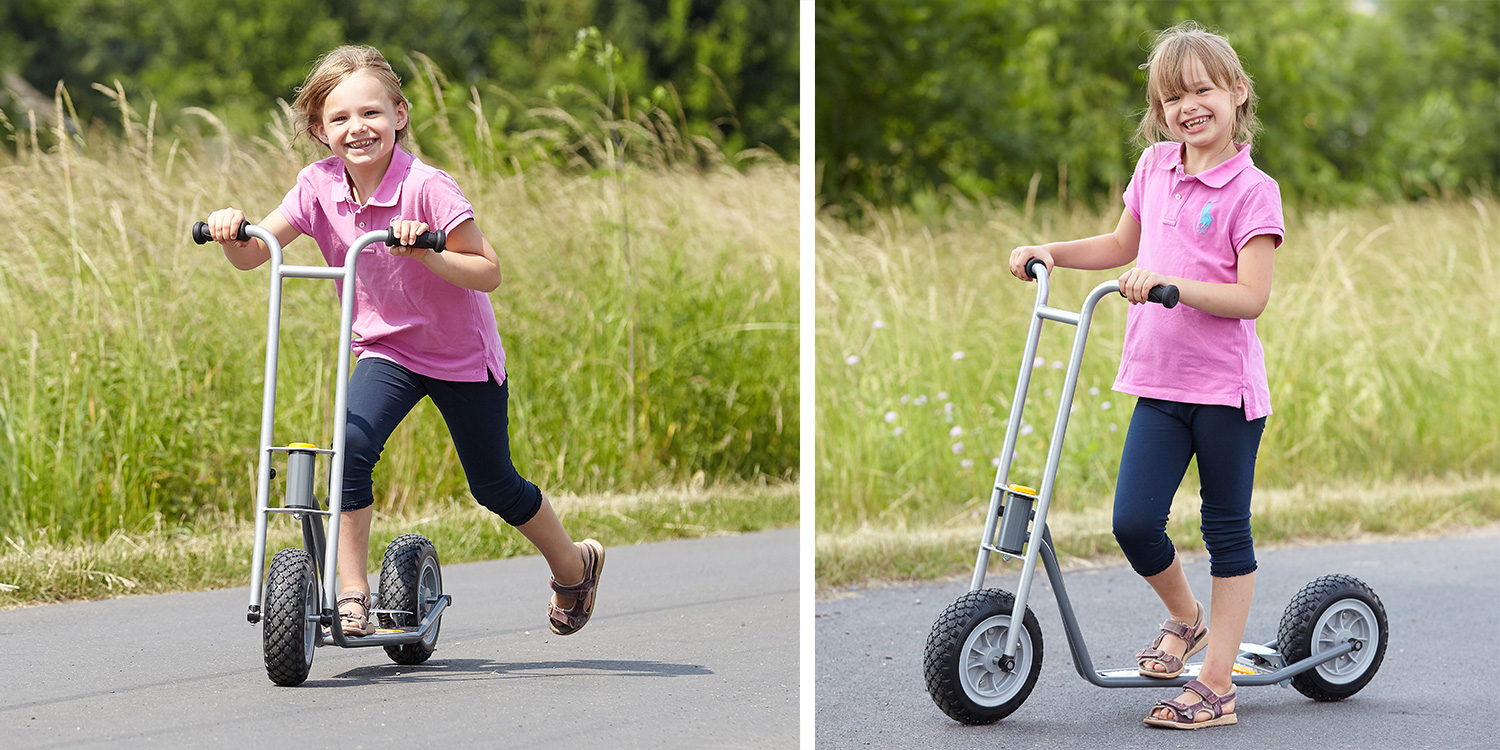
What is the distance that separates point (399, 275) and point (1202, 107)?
2128 millimetres

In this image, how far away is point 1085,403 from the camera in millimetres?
7602

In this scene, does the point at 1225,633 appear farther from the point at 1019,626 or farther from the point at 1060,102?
the point at 1060,102

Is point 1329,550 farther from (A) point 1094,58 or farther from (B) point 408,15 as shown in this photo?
(B) point 408,15

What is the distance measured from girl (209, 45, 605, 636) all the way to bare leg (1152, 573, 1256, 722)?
6.31 ft

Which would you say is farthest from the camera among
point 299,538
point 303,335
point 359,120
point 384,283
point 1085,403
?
point 1085,403

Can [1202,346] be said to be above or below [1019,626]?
above

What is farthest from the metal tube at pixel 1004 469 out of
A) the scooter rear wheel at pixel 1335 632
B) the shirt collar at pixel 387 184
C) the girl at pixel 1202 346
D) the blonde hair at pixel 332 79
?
the blonde hair at pixel 332 79

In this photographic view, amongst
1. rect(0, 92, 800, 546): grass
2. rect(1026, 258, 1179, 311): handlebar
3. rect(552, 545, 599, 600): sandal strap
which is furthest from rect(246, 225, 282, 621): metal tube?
rect(0, 92, 800, 546): grass

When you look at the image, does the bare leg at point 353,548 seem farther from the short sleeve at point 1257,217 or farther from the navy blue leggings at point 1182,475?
the short sleeve at point 1257,217

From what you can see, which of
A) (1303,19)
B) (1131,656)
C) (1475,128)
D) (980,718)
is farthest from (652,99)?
(1475,128)

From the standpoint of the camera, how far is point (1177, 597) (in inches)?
157

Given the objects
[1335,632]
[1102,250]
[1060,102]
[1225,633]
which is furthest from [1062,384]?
[1060,102]

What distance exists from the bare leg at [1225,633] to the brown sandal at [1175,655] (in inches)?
5.0

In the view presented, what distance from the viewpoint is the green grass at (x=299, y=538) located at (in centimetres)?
502
